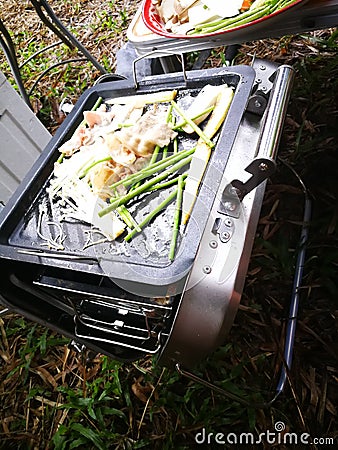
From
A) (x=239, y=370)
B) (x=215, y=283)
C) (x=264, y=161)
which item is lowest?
(x=239, y=370)

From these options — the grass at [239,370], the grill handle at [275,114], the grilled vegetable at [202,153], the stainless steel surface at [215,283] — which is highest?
the grill handle at [275,114]

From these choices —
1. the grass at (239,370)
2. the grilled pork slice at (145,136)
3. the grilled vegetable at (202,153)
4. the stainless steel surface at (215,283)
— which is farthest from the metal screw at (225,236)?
the grass at (239,370)

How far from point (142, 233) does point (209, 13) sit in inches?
36.5

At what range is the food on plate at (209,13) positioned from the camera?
141 centimetres

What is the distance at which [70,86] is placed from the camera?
8.86 feet

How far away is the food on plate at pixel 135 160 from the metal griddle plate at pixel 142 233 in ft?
0.09

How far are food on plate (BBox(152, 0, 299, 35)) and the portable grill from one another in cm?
27

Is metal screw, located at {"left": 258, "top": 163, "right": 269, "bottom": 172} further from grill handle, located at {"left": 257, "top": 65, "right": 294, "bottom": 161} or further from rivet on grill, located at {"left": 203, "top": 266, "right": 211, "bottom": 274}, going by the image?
rivet on grill, located at {"left": 203, "top": 266, "right": 211, "bottom": 274}

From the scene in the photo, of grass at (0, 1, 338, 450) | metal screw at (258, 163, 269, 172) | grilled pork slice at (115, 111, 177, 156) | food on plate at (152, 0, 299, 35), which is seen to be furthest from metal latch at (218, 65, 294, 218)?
grass at (0, 1, 338, 450)

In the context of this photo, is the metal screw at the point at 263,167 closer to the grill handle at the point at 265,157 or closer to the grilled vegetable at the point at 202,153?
the grill handle at the point at 265,157

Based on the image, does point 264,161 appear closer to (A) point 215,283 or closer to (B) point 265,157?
(B) point 265,157

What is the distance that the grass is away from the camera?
142 centimetres

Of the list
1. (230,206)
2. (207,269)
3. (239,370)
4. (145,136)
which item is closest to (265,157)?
(230,206)

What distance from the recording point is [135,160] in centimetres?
115
